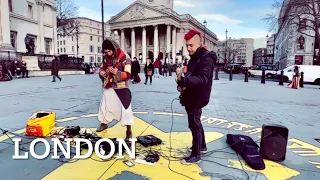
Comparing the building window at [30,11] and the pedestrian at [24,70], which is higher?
the building window at [30,11]

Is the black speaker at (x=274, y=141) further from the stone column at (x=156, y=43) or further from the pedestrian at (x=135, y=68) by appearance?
the stone column at (x=156, y=43)

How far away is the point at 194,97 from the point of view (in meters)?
3.12

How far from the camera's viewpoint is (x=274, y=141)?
11.0ft

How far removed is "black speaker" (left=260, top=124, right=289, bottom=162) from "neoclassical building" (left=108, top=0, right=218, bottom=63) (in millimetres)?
56911

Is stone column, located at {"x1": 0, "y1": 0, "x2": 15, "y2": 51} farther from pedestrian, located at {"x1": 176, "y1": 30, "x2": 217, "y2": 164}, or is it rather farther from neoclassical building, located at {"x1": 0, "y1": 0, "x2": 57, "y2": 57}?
pedestrian, located at {"x1": 176, "y1": 30, "x2": 217, "y2": 164}

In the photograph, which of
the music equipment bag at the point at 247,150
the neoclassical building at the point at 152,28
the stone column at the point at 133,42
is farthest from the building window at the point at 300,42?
the music equipment bag at the point at 247,150

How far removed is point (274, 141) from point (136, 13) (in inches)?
2547

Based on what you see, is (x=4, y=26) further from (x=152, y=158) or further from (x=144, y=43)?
(x=144, y=43)

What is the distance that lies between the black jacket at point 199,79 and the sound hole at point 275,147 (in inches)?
46.6

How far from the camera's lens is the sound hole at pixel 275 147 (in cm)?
334

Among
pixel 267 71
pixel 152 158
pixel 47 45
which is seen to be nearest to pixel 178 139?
pixel 152 158

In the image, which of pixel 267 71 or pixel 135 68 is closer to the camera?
pixel 135 68

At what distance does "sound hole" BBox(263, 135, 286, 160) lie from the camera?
3.34 m

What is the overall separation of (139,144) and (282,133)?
2.24 metres
